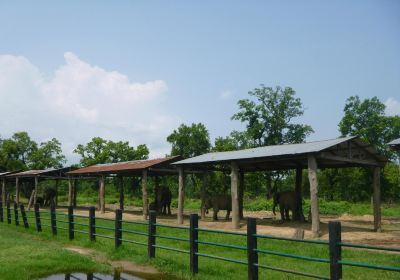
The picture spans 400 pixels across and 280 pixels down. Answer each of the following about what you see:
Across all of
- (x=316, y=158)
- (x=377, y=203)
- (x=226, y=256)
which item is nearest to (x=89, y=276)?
(x=226, y=256)

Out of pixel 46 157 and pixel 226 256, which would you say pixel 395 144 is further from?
pixel 46 157

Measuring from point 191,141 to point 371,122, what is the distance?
23769 mm

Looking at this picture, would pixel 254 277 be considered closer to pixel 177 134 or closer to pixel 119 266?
pixel 119 266

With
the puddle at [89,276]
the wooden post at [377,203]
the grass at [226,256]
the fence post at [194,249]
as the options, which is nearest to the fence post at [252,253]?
the grass at [226,256]

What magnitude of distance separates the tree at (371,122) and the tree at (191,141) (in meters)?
17.3

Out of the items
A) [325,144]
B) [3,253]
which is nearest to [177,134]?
[325,144]

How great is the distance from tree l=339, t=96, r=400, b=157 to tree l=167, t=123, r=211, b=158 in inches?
683

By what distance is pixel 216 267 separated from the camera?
954 centimetres

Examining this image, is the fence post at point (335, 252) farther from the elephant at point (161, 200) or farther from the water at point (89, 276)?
the elephant at point (161, 200)

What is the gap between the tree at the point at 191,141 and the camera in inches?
1966

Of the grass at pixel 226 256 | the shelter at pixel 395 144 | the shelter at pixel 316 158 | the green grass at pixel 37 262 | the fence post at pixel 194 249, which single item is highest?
the shelter at pixel 395 144

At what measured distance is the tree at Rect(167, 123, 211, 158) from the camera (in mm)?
49938

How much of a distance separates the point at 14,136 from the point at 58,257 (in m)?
56.3

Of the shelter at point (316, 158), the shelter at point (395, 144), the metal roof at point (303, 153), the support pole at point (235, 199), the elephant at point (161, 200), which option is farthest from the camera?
the elephant at point (161, 200)
